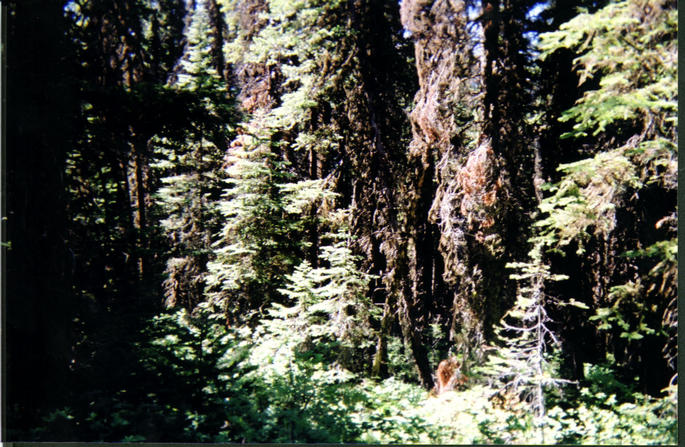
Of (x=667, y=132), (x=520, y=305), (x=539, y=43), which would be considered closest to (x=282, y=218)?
(x=520, y=305)

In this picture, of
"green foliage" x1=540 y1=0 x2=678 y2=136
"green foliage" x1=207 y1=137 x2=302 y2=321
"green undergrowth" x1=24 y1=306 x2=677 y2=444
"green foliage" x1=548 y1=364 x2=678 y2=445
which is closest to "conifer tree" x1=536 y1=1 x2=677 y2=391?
"green foliage" x1=540 y1=0 x2=678 y2=136

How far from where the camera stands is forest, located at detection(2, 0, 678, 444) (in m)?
4.72

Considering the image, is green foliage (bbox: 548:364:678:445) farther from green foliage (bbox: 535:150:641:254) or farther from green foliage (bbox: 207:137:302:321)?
green foliage (bbox: 207:137:302:321)

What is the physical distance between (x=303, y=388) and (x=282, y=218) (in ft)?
10.9

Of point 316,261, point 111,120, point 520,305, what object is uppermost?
point 111,120

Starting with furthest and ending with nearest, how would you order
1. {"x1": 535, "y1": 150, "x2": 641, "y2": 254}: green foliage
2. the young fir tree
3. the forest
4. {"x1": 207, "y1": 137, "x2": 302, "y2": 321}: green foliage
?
{"x1": 207, "y1": 137, "x2": 302, "y2": 321}: green foliage → the young fir tree → {"x1": 535, "y1": 150, "x2": 641, "y2": 254}: green foliage → the forest

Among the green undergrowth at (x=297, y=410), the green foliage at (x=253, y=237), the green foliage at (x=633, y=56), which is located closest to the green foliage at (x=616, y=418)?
the green undergrowth at (x=297, y=410)

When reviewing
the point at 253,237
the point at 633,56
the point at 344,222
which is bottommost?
the point at 253,237

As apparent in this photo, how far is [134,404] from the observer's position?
4.83 meters

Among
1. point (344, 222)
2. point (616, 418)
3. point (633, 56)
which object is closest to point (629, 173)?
point (633, 56)

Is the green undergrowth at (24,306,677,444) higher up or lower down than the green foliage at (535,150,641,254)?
lower down

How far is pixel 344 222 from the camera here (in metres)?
7.04

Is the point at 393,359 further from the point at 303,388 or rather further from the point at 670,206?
the point at 670,206

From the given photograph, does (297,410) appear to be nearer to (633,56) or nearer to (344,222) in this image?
(344,222)
